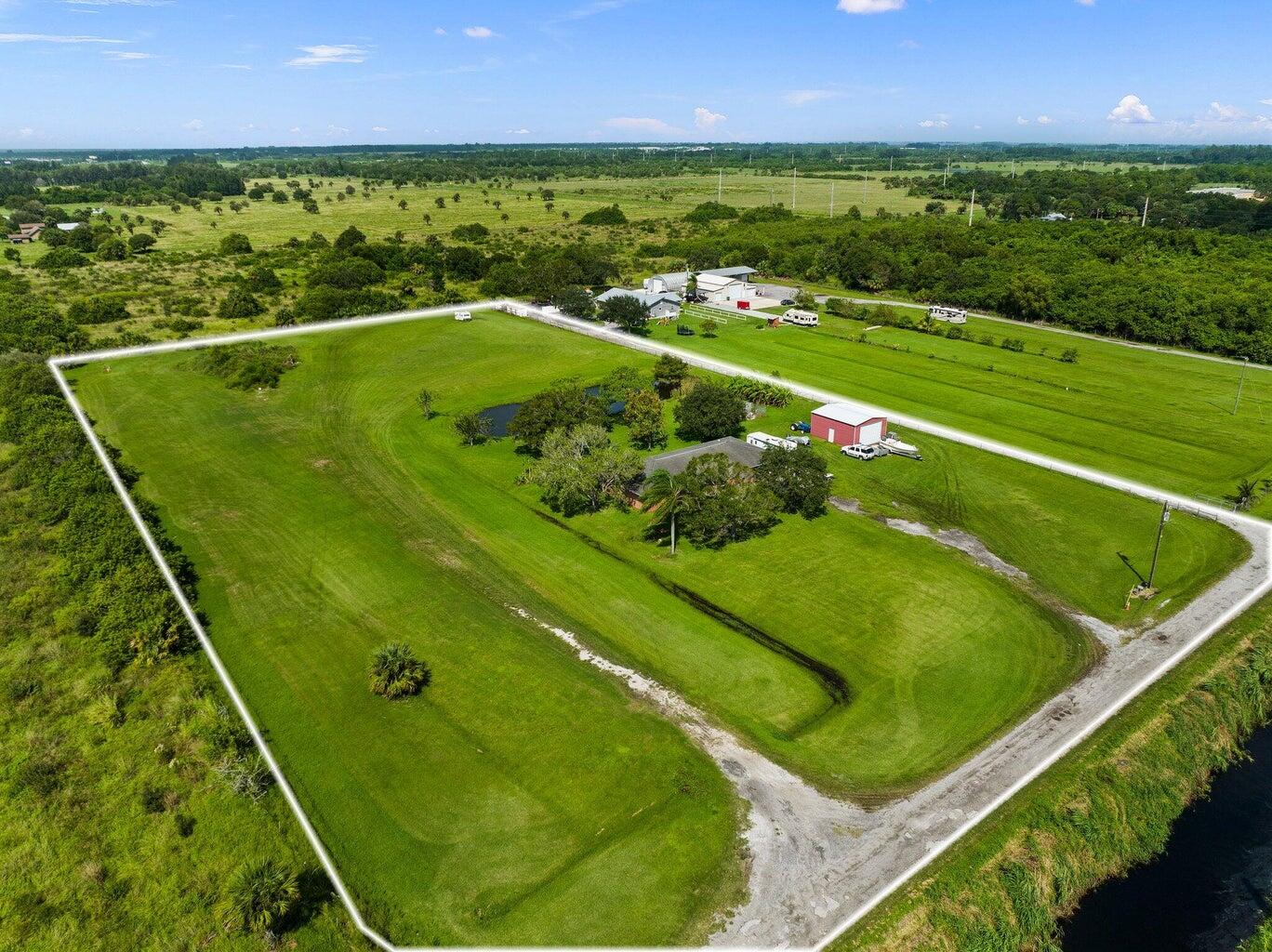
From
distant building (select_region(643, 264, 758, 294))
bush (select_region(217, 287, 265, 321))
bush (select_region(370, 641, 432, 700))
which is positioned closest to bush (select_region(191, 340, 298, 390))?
bush (select_region(217, 287, 265, 321))

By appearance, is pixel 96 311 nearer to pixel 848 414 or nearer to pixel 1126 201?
pixel 848 414

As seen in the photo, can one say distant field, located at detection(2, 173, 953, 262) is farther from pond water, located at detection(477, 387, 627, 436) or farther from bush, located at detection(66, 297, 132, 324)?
pond water, located at detection(477, 387, 627, 436)

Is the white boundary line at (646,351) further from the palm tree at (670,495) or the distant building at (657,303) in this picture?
the palm tree at (670,495)

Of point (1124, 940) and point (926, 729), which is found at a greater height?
point (926, 729)

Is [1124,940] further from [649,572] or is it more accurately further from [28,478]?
[28,478]

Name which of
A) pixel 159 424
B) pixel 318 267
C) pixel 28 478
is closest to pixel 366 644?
pixel 28 478

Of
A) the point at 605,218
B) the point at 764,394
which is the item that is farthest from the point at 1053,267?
the point at 605,218
